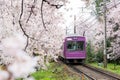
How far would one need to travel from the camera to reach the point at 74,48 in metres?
36.9

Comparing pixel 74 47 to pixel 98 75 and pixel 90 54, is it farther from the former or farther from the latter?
pixel 98 75

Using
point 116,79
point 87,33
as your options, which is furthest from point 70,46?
point 87,33

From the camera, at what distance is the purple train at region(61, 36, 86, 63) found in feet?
120

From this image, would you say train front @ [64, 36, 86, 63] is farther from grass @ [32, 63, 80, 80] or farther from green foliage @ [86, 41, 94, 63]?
grass @ [32, 63, 80, 80]

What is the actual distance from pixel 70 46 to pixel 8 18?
72.0 ft

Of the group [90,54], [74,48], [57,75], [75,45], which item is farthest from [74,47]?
[57,75]

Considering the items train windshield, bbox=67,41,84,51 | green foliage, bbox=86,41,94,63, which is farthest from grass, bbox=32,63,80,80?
green foliage, bbox=86,41,94,63

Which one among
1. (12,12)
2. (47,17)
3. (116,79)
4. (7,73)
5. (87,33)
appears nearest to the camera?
(7,73)

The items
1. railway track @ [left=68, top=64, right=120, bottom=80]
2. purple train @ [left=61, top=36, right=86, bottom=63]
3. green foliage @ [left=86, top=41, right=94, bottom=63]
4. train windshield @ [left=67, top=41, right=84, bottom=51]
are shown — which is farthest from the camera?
green foliage @ [left=86, top=41, right=94, bottom=63]

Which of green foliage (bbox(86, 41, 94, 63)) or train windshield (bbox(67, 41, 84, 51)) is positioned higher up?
train windshield (bbox(67, 41, 84, 51))

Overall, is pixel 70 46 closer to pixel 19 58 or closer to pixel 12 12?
pixel 12 12

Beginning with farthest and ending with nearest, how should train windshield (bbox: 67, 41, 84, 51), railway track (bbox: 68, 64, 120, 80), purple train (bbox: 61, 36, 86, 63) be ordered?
train windshield (bbox: 67, 41, 84, 51)
purple train (bbox: 61, 36, 86, 63)
railway track (bbox: 68, 64, 120, 80)

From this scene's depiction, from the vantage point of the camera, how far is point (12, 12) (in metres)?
14.9

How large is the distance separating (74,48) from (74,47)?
10cm
